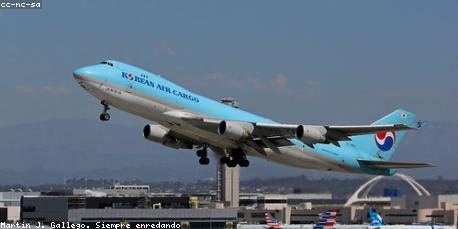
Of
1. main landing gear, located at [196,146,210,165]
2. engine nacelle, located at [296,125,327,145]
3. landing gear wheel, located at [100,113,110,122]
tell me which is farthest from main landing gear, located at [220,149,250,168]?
landing gear wheel, located at [100,113,110,122]

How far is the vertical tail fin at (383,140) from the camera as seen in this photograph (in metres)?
64.2

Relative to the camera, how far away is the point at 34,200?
104m

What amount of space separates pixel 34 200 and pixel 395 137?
48911 millimetres

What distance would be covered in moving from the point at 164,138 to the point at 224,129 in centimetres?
601

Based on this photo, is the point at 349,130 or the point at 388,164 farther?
the point at 388,164

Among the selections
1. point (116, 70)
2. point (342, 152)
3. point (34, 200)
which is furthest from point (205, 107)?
point (34, 200)

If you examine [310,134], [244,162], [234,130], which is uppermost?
[234,130]

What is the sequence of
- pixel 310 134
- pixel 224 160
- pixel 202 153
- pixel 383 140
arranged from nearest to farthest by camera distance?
pixel 310 134, pixel 224 160, pixel 202 153, pixel 383 140

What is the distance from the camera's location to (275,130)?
5591 centimetres

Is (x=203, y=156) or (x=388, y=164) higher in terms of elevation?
(x=203, y=156)

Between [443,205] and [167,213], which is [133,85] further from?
[443,205]

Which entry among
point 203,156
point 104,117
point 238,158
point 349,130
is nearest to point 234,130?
point 238,158

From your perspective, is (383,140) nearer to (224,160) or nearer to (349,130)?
(349,130)

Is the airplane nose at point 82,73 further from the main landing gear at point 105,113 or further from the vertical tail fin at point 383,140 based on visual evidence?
the vertical tail fin at point 383,140
